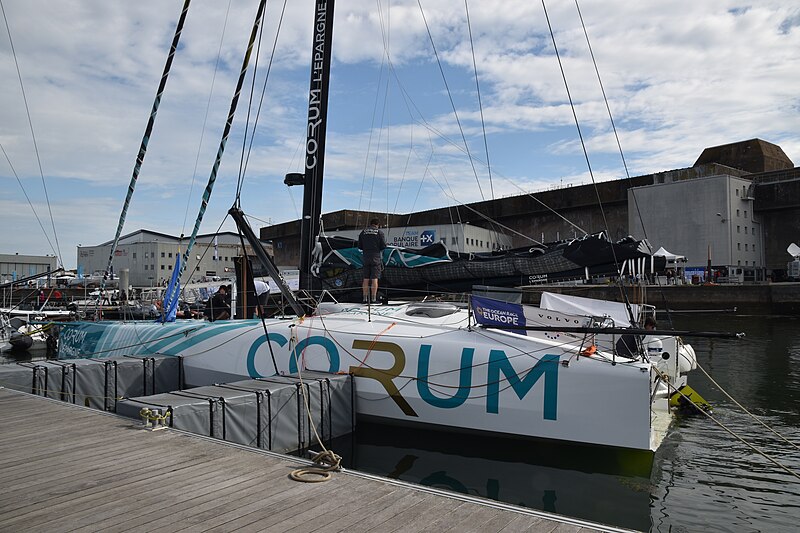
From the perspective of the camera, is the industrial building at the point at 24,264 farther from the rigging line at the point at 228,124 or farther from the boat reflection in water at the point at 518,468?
the boat reflection in water at the point at 518,468

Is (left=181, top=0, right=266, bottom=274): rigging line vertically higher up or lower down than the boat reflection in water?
higher up

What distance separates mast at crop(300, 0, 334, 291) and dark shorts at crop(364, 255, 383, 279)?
1.13 meters

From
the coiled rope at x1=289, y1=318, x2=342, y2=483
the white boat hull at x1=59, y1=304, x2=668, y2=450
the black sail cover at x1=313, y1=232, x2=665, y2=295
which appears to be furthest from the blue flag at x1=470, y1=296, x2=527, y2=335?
the coiled rope at x1=289, y1=318, x2=342, y2=483

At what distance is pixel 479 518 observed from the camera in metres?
3.37

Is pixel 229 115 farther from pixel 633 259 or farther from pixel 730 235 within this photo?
pixel 730 235

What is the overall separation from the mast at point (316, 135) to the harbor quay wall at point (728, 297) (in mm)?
19406

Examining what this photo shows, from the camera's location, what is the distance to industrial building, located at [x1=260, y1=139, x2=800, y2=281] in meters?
39.0

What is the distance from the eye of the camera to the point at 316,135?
9734 millimetres

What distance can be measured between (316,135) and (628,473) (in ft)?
22.3

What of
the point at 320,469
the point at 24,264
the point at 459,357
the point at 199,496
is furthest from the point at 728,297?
the point at 24,264

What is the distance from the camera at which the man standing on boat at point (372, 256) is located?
340 inches

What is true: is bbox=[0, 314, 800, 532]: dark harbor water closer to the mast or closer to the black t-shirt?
the black t-shirt

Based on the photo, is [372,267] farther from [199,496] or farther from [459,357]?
[199,496]

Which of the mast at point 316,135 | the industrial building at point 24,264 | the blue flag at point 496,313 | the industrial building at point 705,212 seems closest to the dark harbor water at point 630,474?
the blue flag at point 496,313
